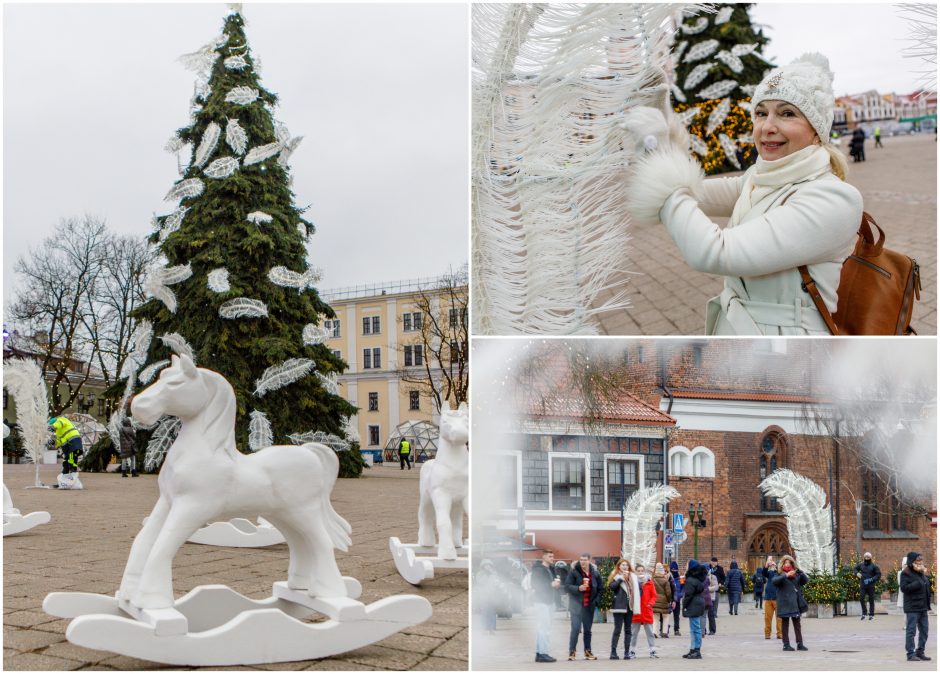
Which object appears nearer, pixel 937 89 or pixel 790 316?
pixel 790 316

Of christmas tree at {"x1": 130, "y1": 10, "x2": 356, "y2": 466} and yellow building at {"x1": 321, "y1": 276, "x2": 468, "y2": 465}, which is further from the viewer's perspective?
yellow building at {"x1": 321, "y1": 276, "x2": 468, "y2": 465}

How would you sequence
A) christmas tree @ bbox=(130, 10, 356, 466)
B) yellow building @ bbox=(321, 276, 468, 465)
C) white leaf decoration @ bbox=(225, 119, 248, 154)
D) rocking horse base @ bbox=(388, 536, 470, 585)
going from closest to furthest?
1. rocking horse base @ bbox=(388, 536, 470, 585)
2. white leaf decoration @ bbox=(225, 119, 248, 154)
3. christmas tree @ bbox=(130, 10, 356, 466)
4. yellow building @ bbox=(321, 276, 468, 465)

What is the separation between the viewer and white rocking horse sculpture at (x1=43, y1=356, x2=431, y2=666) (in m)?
3.41

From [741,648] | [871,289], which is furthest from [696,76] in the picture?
Answer: [741,648]

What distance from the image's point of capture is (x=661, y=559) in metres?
3.17

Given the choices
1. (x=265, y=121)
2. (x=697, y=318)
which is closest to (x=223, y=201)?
(x=265, y=121)

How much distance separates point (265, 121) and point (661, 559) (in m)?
13.4

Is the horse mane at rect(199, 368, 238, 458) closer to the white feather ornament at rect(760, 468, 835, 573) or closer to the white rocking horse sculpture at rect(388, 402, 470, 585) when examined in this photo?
the white rocking horse sculpture at rect(388, 402, 470, 585)

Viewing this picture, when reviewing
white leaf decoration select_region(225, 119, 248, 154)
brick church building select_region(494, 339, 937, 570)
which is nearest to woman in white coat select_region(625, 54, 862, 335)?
brick church building select_region(494, 339, 937, 570)

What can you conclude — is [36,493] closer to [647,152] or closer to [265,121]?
[265,121]

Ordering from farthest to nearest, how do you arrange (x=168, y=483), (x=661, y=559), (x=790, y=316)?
(x=168, y=483) < (x=661, y=559) < (x=790, y=316)

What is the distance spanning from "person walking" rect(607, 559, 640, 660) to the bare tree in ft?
53.3

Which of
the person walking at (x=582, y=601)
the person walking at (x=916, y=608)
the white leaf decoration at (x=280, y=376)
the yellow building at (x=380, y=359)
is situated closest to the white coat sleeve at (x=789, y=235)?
the person walking at (x=582, y=601)

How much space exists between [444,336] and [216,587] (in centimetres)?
2372
